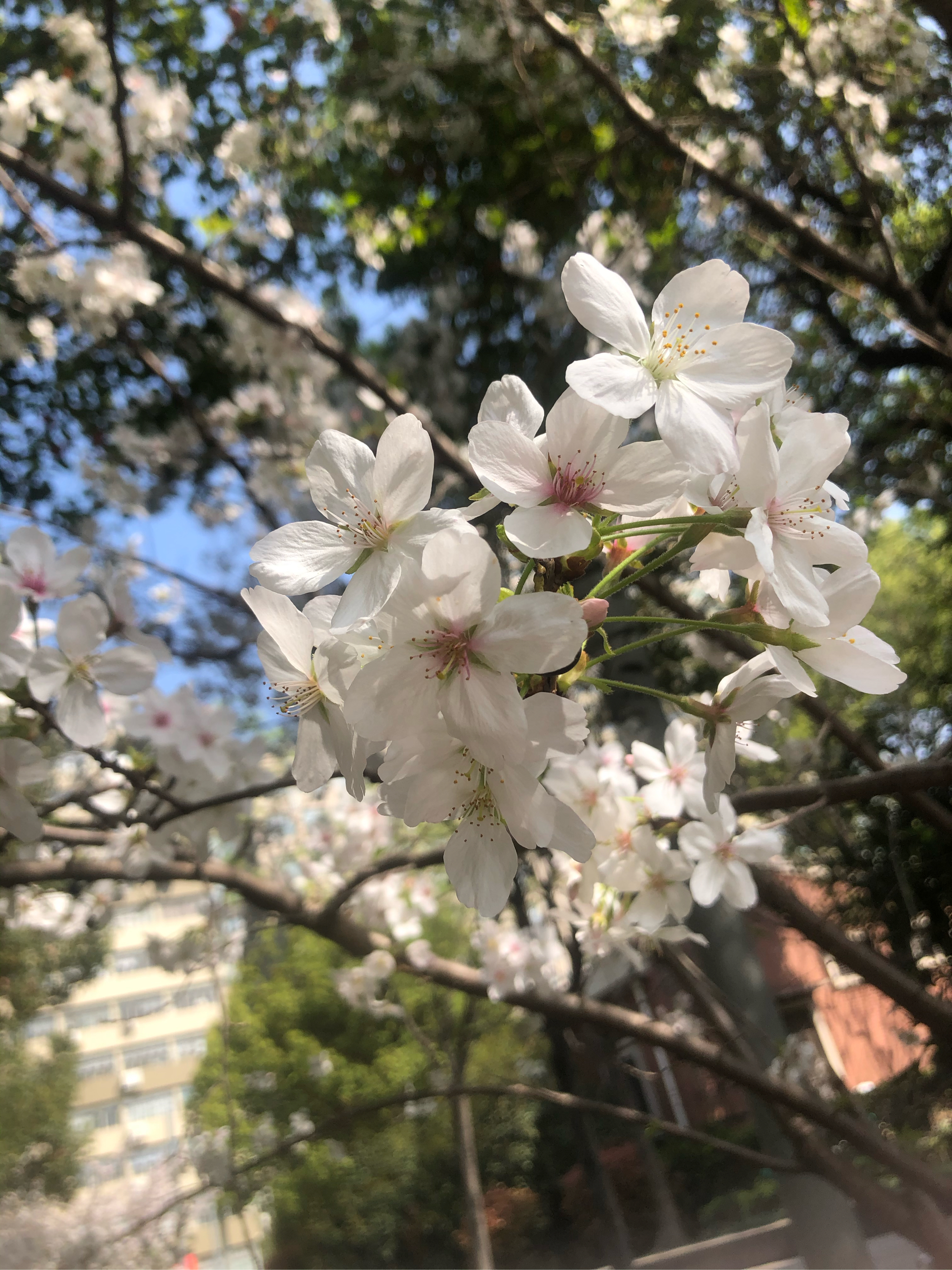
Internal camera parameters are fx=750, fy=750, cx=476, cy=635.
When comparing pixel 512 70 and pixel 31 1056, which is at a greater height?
pixel 512 70

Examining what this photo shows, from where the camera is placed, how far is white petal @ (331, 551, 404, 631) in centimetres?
53

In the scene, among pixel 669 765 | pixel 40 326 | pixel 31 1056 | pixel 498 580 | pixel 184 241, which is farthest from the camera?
pixel 31 1056

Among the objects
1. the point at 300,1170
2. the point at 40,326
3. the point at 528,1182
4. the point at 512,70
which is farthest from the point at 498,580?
the point at 300,1170

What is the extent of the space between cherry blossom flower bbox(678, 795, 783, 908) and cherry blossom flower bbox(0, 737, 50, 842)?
2.99 feet

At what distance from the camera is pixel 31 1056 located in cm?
1068

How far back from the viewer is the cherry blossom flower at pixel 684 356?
1.71 feet

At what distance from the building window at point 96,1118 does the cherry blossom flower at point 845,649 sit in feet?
44.2

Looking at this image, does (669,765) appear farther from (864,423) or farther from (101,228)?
(864,423)

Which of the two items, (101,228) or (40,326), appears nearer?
(101,228)

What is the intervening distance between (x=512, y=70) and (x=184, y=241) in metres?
1.65

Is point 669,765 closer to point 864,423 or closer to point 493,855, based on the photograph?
point 493,855

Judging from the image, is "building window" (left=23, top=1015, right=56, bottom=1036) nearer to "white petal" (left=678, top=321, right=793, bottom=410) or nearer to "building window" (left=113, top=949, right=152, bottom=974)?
"building window" (left=113, top=949, right=152, bottom=974)

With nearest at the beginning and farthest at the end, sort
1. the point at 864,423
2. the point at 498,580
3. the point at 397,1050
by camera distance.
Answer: the point at 498,580, the point at 864,423, the point at 397,1050

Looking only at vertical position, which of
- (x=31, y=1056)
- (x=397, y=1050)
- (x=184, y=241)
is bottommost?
(x=397, y=1050)
